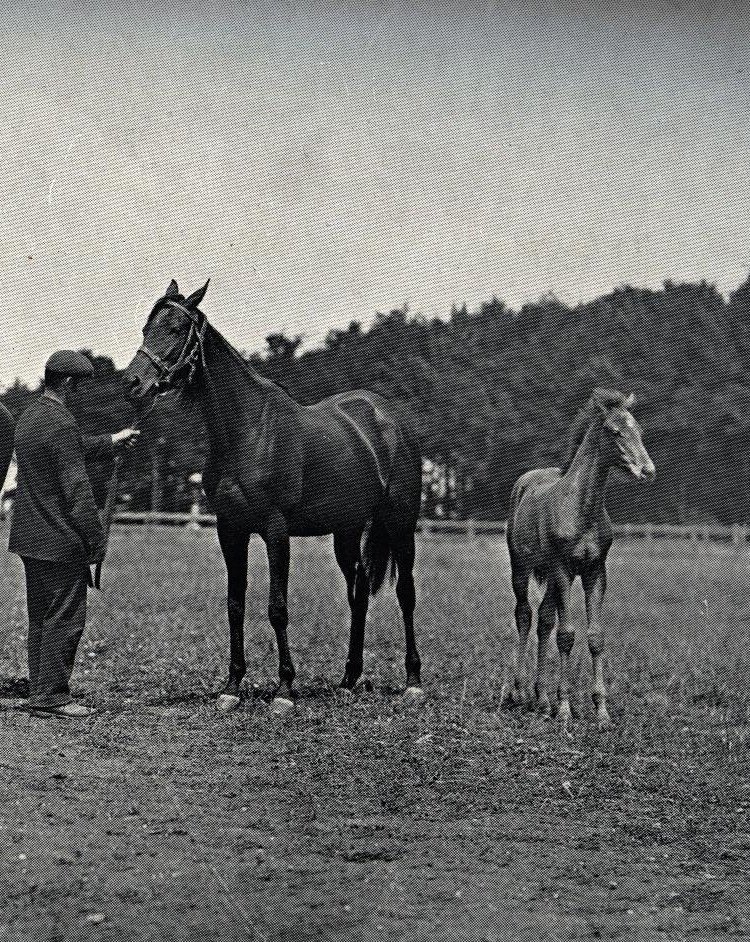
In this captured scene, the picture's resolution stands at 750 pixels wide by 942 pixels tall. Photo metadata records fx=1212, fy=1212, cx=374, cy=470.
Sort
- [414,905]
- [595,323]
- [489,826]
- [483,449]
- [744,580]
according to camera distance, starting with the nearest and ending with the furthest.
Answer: [414,905], [489,826], [744,580], [483,449], [595,323]

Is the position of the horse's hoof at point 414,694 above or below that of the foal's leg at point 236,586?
below

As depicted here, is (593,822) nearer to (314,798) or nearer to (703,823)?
(703,823)

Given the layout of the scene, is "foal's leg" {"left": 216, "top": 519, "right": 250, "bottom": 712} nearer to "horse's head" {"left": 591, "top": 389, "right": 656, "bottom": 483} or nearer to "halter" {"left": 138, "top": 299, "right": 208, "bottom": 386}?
"halter" {"left": 138, "top": 299, "right": 208, "bottom": 386}

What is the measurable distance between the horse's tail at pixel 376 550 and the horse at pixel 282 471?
11mm

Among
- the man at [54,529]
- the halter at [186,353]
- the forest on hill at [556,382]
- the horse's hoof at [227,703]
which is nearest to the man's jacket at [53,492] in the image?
the man at [54,529]

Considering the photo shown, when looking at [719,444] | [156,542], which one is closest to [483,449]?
[719,444]

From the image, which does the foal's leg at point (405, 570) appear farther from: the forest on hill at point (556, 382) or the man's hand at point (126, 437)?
the forest on hill at point (556, 382)

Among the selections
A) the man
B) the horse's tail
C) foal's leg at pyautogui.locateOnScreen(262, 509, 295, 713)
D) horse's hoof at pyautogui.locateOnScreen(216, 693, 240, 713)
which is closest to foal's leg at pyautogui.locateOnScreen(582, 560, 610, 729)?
the horse's tail

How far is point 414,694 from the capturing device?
12.5 meters

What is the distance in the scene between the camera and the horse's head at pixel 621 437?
12.3m

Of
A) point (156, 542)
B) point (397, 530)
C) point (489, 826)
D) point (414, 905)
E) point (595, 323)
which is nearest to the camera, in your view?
point (414, 905)

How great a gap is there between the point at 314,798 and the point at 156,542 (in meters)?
18.3

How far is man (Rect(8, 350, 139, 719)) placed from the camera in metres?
9.81

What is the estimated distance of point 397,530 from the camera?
13227 mm
